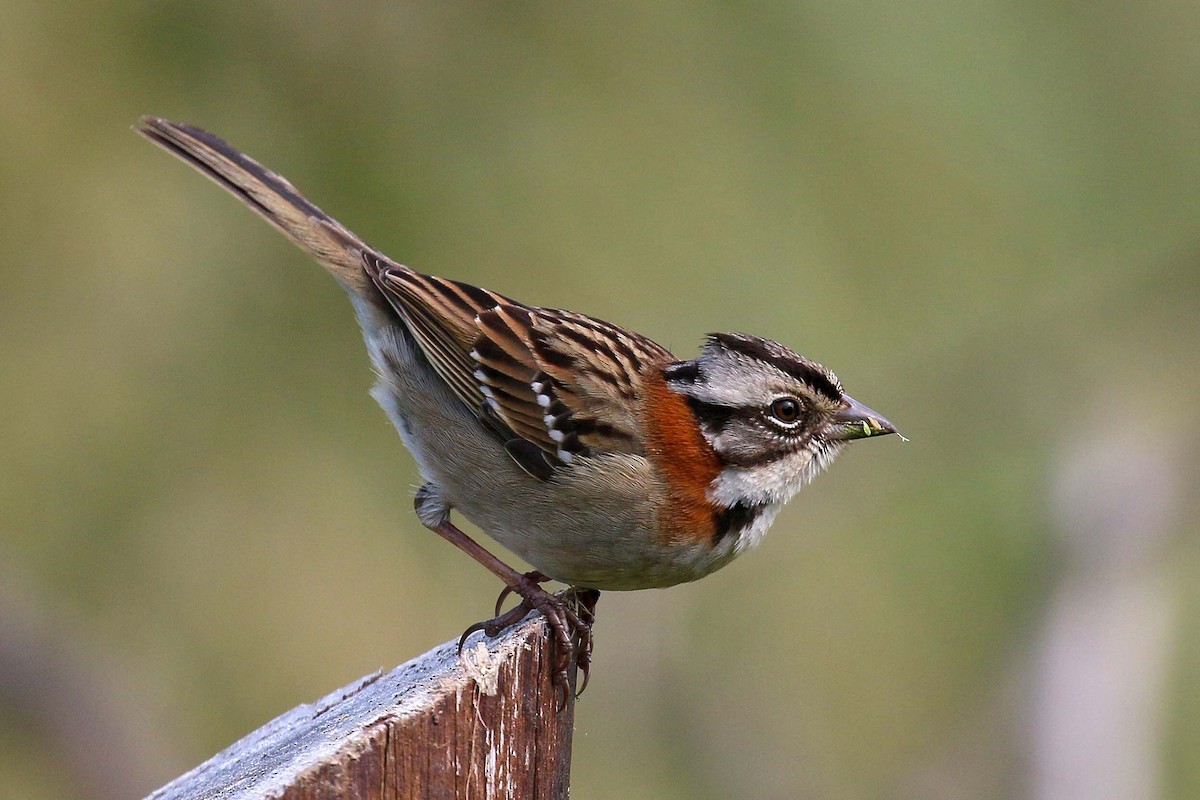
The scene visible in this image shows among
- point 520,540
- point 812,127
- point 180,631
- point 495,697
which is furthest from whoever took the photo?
point 812,127

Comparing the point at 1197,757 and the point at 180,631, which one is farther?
the point at 1197,757

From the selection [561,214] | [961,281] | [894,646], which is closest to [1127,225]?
[961,281]

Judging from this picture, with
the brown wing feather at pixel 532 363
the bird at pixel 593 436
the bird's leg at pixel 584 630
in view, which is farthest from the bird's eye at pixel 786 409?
the bird's leg at pixel 584 630

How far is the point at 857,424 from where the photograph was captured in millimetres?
4258

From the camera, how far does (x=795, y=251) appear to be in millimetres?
7461

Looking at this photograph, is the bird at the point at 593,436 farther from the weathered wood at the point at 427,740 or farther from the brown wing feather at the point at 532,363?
the weathered wood at the point at 427,740

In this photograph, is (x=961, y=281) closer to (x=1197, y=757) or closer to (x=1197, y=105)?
(x=1197, y=105)

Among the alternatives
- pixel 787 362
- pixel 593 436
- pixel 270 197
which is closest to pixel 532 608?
pixel 593 436

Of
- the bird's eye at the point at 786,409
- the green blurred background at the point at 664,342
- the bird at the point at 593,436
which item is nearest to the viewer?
the bird at the point at 593,436

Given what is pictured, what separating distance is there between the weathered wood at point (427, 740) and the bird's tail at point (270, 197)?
2.45 meters

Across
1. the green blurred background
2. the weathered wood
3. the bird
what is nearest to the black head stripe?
the bird

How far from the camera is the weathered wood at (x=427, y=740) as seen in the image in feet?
7.47

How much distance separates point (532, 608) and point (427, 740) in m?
1.26

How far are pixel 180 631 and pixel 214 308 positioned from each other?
1.59 m
